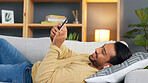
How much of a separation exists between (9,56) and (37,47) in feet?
0.98

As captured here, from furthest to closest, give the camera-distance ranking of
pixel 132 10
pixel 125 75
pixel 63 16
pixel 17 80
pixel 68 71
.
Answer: pixel 132 10, pixel 63 16, pixel 17 80, pixel 68 71, pixel 125 75

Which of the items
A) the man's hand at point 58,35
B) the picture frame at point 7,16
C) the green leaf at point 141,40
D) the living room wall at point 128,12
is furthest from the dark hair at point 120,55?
the picture frame at point 7,16

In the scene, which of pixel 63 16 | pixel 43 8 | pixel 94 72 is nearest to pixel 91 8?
→ pixel 63 16

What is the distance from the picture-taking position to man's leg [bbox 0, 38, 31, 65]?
1872mm

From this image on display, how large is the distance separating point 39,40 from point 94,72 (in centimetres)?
93

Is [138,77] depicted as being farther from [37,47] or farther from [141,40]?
[141,40]

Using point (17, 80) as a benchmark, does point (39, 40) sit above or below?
above

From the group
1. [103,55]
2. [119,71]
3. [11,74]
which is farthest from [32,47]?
[119,71]

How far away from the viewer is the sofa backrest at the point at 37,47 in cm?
203

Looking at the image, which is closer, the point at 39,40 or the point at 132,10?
the point at 39,40

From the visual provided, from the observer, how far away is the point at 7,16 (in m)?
3.53

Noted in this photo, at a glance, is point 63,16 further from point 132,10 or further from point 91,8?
point 132,10

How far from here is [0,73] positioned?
1.49 m

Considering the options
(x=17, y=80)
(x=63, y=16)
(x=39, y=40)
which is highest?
(x=63, y=16)
